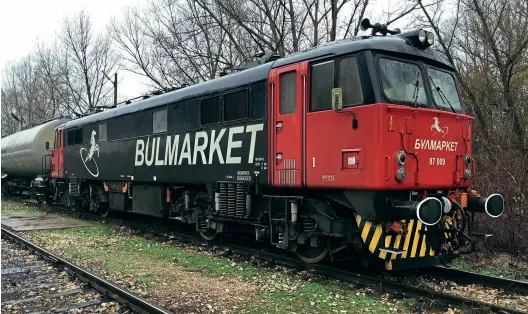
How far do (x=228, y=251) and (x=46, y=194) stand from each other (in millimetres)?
14792

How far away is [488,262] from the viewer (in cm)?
843

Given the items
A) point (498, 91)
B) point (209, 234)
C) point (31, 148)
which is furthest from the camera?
point (31, 148)

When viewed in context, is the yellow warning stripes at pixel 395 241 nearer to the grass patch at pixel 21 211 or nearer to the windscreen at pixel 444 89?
the windscreen at pixel 444 89

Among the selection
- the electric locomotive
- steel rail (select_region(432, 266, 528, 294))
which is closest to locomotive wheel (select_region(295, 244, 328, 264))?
the electric locomotive

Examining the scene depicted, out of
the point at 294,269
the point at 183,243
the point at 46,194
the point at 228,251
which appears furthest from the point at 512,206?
the point at 46,194

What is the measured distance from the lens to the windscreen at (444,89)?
748 cm

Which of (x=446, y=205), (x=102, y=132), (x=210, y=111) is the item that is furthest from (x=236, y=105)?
(x=102, y=132)

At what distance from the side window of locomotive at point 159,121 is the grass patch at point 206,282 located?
286 cm

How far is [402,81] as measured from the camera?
7062 mm

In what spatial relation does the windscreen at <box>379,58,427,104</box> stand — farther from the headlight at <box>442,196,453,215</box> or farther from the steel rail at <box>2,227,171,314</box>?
the steel rail at <box>2,227,171,314</box>

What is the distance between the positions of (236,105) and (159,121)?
343 centimetres

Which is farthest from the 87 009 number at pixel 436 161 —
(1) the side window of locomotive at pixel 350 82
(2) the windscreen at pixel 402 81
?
(1) the side window of locomotive at pixel 350 82

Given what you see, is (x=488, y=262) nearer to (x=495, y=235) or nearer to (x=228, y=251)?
(x=495, y=235)

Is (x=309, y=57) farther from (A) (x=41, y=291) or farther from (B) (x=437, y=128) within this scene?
(A) (x=41, y=291)
